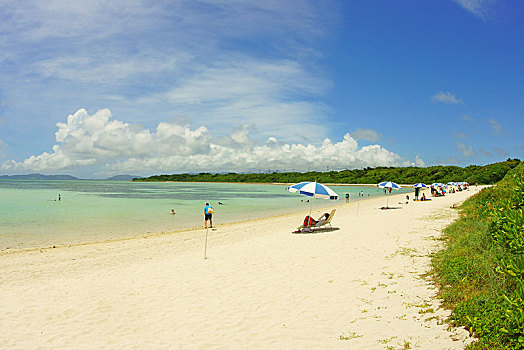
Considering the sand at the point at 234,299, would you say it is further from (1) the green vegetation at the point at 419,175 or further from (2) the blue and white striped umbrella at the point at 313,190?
(1) the green vegetation at the point at 419,175

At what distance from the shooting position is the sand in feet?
18.7

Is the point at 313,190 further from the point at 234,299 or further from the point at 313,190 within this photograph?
the point at 234,299

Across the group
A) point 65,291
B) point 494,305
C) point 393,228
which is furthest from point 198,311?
point 393,228

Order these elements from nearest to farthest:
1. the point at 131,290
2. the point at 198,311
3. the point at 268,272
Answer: the point at 198,311 → the point at 131,290 → the point at 268,272

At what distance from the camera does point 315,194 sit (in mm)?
16469

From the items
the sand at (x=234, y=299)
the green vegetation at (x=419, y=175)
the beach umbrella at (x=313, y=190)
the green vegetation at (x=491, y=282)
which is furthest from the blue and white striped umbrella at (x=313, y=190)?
the green vegetation at (x=419, y=175)

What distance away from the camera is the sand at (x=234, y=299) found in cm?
569

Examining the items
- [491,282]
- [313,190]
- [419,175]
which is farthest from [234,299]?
[419,175]

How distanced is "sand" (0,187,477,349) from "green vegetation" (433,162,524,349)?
355 millimetres

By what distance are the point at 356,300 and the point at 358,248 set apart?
17.7 feet

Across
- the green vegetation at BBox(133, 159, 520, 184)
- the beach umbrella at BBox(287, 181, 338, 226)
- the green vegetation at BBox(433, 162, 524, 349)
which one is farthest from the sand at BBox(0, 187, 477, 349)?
the green vegetation at BBox(133, 159, 520, 184)

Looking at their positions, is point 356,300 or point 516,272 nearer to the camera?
point 516,272

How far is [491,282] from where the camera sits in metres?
5.58

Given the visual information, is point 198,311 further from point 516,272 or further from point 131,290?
point 516,272
